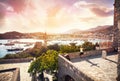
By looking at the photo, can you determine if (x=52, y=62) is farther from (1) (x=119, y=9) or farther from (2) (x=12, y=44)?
(2) (x=12, y=44)

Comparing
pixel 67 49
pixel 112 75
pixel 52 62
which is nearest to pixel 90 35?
pixel 67 49

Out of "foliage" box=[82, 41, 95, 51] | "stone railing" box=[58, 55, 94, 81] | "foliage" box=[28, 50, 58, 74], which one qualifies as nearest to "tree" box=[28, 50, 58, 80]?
"foliage" box=[28, 50, 58, 74]

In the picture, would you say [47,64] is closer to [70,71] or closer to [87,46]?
[70,71]

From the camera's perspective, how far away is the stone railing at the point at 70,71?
1114 centimetres

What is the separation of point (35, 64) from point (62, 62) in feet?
20.5

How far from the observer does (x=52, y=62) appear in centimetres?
1856

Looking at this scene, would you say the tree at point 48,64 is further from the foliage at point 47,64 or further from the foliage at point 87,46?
the foliage at point 87,46

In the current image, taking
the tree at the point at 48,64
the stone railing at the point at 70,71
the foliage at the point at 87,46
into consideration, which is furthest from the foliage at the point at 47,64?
the foliage at the point at 87,46

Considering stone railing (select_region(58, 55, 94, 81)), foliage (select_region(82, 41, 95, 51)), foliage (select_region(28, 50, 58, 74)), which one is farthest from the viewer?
foliage (select_region(82, 41, 95, 51))

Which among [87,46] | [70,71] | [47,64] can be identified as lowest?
[47,64]

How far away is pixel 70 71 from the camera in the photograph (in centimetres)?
1380

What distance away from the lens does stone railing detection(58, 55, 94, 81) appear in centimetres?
1114

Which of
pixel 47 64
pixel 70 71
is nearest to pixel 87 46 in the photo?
pixel 47 64

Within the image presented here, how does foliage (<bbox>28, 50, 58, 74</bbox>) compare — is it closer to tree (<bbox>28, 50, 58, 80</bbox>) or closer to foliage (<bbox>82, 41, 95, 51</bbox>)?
tree (<bbox>28, 50, 58, 80</bbox>)
